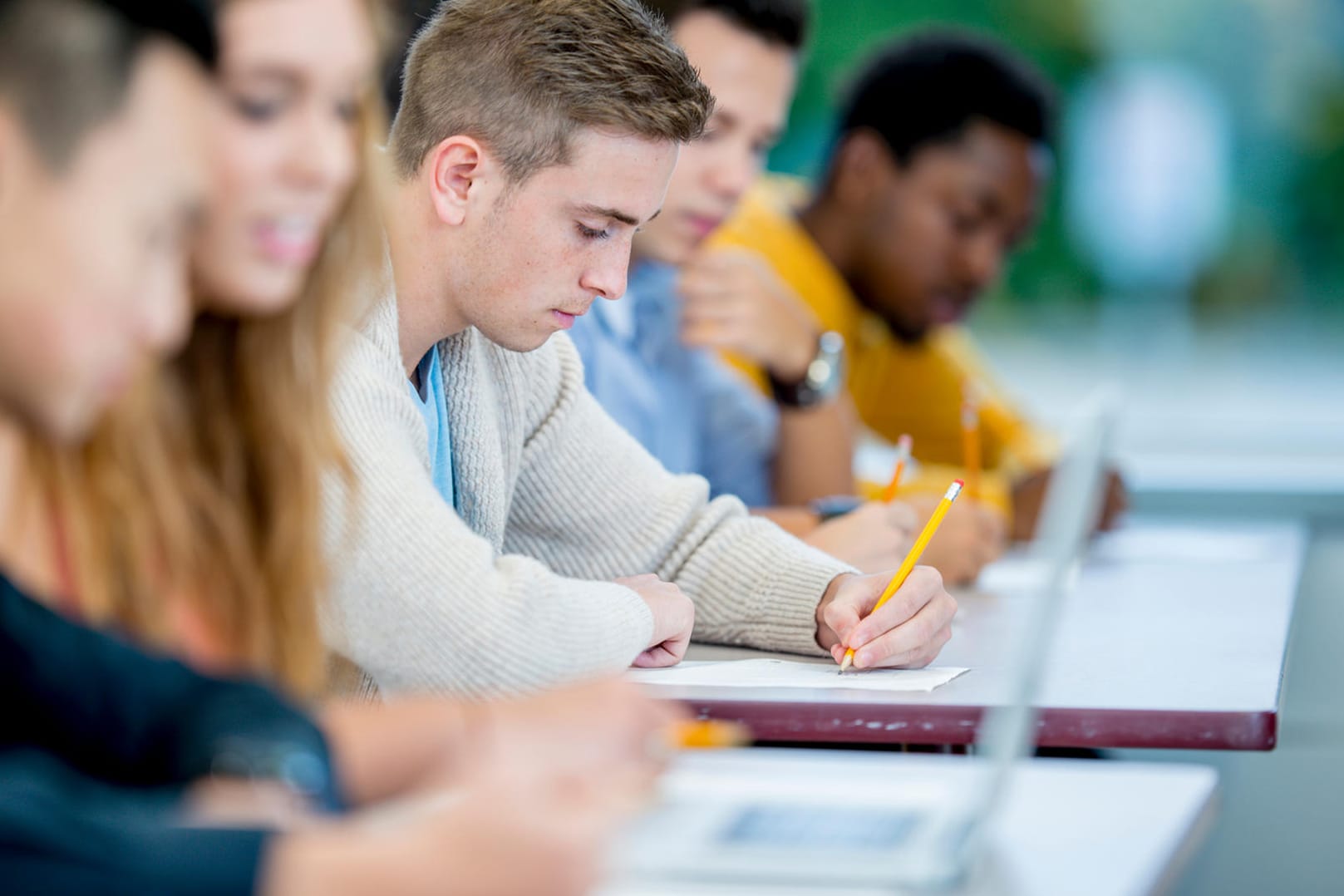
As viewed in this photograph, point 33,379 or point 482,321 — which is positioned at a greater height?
point 33,379

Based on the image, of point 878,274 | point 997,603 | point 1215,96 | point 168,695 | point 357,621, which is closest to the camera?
point 168,695

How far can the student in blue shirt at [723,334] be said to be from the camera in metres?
2.09

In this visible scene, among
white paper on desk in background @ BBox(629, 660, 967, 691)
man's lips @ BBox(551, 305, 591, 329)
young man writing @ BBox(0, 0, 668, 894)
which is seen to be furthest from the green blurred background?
young man writing @ BBox(0, 0, 668, 894)

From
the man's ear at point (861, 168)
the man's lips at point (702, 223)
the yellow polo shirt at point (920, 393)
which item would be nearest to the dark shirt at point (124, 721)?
the man's lips at point (702, 223)

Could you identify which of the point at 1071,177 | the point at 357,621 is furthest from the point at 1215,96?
the point at 357,621

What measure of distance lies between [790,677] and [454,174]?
19.6 inches

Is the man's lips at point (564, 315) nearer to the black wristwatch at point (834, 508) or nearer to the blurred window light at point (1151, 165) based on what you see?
the black wristwatch at point (834, 508)

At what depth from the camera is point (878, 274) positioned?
9.00ft

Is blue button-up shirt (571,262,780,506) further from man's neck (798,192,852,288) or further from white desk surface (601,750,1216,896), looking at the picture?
white desk surface (601,750,1216,896)

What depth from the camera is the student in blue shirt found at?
2.09 meters

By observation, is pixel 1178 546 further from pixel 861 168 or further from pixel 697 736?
pixel 697 736

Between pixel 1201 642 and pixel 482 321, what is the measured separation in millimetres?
683

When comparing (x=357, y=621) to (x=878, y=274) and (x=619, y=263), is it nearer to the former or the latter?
(x=619, y=263)

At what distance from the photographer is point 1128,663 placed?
4.57 ft
